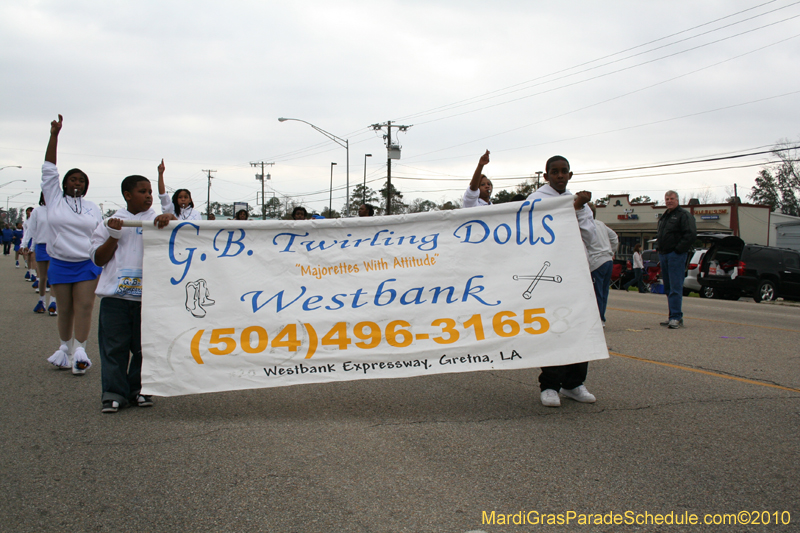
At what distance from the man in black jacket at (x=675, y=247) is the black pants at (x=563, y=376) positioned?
15.5ft

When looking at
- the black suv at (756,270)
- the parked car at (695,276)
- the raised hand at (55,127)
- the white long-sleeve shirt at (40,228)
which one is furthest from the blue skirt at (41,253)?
the parked car at (695,276)

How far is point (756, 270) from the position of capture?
16.4 metres

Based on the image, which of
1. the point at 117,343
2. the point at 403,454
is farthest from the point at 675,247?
the point at 117,343

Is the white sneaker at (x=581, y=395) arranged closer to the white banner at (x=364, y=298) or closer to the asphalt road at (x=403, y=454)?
the asphalt road at (x=403, y=454)

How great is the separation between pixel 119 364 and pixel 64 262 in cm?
177

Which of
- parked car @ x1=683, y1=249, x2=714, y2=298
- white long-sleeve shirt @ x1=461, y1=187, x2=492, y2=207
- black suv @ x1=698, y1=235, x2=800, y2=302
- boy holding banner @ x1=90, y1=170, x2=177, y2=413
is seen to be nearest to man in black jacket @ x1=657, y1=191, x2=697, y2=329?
white long-sleeve shirt @ x1=461, y1=187, x2=492, y2=207

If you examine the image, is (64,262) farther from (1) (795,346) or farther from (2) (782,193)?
(2) (782,193)

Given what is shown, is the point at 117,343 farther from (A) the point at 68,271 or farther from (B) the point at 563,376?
(B) the point at 563,376

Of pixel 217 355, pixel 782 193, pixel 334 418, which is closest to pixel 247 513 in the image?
pixel 334 418

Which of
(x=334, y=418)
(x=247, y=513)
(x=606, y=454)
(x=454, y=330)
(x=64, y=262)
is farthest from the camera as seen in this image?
(x=64, y=262)

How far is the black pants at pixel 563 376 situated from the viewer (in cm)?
452

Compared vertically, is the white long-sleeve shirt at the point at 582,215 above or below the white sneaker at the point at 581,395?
above

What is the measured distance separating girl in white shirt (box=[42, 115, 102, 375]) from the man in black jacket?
24.8 feet

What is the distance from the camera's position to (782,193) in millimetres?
78875
